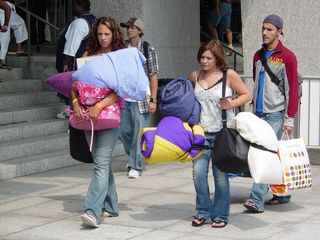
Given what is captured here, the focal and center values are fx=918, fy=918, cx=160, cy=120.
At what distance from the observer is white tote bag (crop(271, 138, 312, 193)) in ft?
27.0

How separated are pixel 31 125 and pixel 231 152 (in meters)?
5.19

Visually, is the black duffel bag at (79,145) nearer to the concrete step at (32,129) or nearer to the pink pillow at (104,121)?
the pink pillow at (104,121)

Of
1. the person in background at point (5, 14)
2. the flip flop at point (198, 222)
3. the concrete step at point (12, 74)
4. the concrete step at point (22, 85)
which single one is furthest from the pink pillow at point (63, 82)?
the person in background at point (5, 14)

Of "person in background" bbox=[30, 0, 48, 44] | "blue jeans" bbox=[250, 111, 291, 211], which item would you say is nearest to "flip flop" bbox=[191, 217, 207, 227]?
"blue jeans" bbox=[250, 111, 291, 211]

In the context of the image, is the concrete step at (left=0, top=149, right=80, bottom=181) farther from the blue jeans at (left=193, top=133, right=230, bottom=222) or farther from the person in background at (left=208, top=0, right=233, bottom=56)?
the person in background at (left=208, top=0, right=233, bottom=56)

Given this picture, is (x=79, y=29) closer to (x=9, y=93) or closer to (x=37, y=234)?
(x=9, y=93)

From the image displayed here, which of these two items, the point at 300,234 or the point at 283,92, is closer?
the point at 300,234

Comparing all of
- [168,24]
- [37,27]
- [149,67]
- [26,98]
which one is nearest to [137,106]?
[149,67]

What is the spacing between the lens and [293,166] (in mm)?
8273

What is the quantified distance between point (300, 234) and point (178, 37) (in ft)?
23.0

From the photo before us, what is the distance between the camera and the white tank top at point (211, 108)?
8.20 m

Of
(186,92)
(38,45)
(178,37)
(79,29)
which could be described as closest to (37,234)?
(186,92)

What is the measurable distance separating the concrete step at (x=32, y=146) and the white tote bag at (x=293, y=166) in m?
4.24

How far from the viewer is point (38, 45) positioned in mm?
16859
